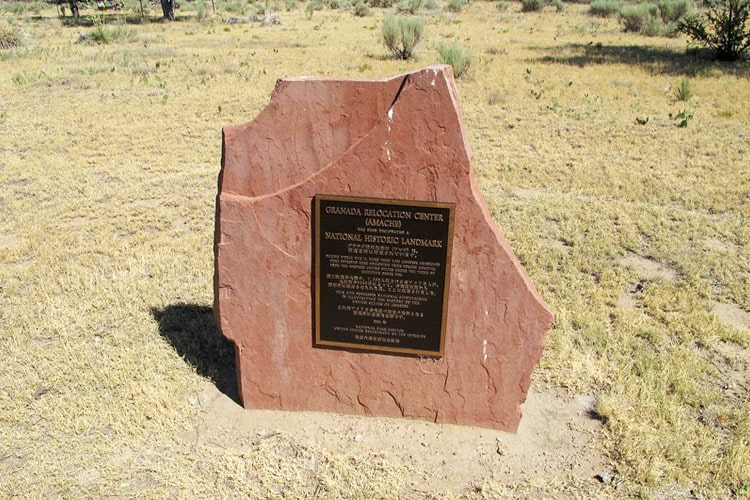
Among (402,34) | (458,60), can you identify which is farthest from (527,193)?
(402,34)

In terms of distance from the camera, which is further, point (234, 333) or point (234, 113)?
point (234, 113)

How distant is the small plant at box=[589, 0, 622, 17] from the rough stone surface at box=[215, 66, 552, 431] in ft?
96.8

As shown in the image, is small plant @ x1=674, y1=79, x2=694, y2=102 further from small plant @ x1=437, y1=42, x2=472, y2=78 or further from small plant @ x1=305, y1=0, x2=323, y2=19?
small plant @ x1=305, y1=0, x2=323, y2=19

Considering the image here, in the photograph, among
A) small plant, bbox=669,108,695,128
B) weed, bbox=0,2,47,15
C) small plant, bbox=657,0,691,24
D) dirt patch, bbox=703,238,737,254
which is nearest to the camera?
dirt patch, bbox=703,238,737,254

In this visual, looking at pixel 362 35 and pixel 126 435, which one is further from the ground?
pixel 362 35

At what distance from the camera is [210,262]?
20.7ft

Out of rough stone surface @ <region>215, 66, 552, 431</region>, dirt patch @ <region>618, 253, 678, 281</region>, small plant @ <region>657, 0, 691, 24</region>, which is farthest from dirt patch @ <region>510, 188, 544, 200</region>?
small plant @ <region>657, 0, 691, 24</region>

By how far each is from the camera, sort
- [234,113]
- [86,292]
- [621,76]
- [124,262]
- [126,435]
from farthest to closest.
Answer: [621,76], [234,113], [124,262], [86,292], [126,435]

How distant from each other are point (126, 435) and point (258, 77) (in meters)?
12.0

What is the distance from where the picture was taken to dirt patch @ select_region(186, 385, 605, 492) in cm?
370

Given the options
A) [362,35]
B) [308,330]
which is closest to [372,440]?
[308,330]

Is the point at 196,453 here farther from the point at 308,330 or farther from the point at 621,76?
the point at 621,76

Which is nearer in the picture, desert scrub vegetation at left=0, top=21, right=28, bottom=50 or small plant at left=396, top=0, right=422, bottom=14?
A: desert scrub vegetation at left=0, top=21, right=28, bottom=50

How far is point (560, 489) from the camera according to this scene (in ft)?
11.7
